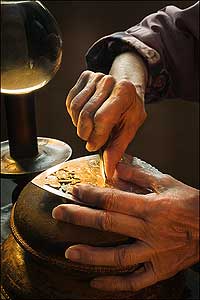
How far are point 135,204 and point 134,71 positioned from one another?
493mm

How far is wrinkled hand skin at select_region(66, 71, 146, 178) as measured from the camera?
864 mm

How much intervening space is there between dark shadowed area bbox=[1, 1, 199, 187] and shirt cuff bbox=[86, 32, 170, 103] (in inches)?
25.0

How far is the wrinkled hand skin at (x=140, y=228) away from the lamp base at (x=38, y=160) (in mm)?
217

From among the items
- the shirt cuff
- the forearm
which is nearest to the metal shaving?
the forearm

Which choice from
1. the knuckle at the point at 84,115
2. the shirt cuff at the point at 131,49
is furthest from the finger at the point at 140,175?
the shirt cuff at the point at 131,49

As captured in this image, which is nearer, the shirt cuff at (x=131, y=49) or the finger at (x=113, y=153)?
the finger at (x=113, y=153)

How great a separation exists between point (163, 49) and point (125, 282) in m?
0.76

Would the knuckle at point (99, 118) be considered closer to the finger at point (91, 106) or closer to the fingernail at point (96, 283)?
the finger at point (91, 106)

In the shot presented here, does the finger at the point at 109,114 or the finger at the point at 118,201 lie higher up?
the finger at the point at 109,114

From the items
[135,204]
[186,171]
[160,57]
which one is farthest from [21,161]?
[186,171]

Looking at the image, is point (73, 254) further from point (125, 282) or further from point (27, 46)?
point (27, 46)

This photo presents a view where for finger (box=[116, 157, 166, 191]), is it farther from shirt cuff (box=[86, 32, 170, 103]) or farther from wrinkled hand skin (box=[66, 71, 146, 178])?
shirt cuff (box=[86, 32, 170, 103])

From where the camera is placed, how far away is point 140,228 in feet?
2.50

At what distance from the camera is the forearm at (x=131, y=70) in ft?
3.65
